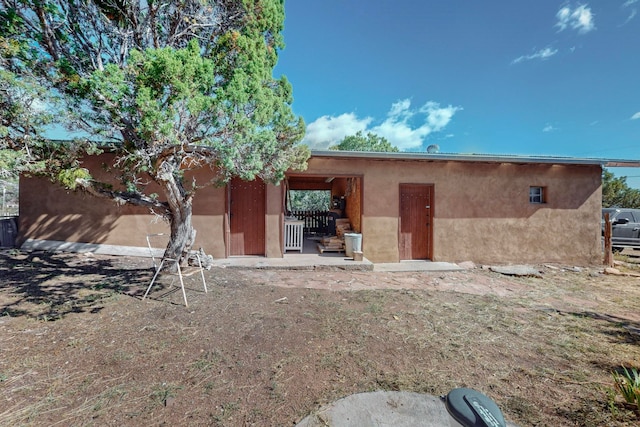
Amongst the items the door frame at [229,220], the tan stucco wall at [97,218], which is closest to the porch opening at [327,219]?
the door frame at [229,220]

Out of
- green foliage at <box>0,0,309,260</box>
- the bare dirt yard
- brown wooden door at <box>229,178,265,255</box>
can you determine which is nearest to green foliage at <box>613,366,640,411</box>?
the bare dirt yard

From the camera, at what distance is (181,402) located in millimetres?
2008

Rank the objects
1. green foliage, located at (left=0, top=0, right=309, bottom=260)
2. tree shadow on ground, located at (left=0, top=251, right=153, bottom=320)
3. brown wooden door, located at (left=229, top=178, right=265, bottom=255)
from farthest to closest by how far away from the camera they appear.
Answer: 1. brown wooden door, located at (left=229, top=178, right=265, bottom=255)
2. tree shadow on ground, located at (left=0, top=251, right=153, bottom=320)
3. green foliage, located at (left=0, top=0, right=309, bottom=260)

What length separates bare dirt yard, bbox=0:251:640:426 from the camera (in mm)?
1995

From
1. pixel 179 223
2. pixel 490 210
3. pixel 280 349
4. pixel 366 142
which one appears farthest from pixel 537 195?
pixel 366 142

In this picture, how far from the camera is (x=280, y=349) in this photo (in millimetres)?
2773

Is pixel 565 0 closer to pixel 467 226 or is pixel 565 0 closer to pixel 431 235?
pixel 467 226

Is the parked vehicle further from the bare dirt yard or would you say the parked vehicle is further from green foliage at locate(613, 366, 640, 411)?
green foliage at locate(613, 366, 640, 411)

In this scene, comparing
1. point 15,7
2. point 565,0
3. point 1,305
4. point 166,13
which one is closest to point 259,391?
point 1,305

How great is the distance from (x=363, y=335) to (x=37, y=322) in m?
4.08

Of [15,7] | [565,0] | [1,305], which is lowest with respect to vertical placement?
[1,305]

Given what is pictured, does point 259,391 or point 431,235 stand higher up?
point 431,235

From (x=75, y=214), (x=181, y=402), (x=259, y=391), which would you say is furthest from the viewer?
(x=75, y=214)

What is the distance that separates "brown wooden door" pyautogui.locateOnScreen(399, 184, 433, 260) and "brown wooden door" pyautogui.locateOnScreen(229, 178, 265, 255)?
3.96 metres
